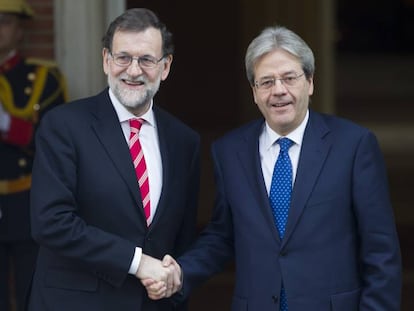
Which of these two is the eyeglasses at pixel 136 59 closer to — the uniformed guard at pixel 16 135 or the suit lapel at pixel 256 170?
the suit lapel at pixel 256 170

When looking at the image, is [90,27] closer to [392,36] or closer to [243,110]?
[243,110]

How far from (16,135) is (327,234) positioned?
74.2 inches

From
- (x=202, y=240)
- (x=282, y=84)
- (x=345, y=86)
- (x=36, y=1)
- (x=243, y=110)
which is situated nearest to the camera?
(x=282, y=84)

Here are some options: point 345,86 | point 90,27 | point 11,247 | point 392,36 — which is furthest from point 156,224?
point 392,36

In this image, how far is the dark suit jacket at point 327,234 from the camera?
3717mm

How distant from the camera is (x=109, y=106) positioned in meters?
3.89

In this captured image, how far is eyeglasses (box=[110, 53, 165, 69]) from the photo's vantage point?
12.2ft

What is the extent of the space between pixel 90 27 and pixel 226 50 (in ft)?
29.6

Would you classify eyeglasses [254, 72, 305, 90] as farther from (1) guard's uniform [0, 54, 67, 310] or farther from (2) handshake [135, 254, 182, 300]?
(1) guard's uniform [0, 54, 67, 310]

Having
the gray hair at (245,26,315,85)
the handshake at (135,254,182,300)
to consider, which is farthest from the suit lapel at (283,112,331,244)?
the handshake at (135,254,182,300)

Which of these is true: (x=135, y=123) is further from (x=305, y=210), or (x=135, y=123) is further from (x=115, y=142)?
(x=305, y=210)

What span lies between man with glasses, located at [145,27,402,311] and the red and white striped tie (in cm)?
30

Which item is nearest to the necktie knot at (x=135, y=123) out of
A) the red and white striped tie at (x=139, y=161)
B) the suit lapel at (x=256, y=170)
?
the red and white striped tie at (x=139, y=161)

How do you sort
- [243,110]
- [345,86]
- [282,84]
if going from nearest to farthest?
1. [282,84]
2. [243,110]
3. [345,86]
